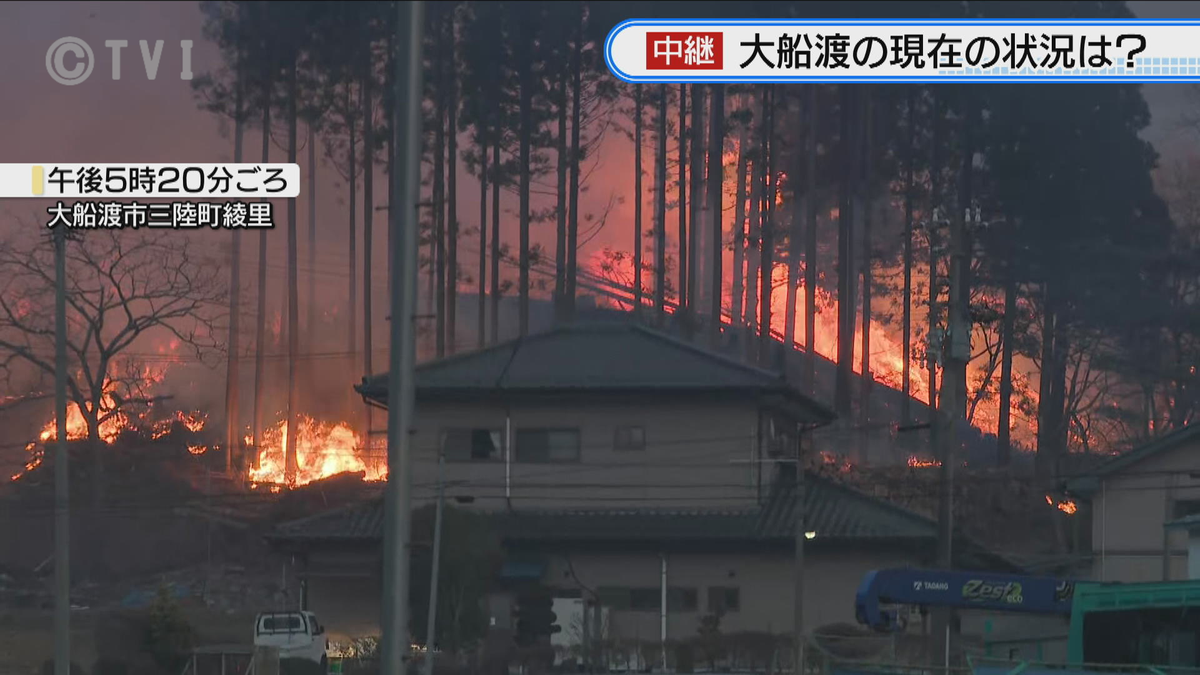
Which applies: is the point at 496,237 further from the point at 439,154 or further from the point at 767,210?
the point at 767,210

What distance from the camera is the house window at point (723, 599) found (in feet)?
138

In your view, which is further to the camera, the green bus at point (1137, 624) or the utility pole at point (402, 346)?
the green bus at point (1137, 624)

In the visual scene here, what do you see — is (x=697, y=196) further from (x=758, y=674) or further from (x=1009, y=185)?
(x=758, y=674)

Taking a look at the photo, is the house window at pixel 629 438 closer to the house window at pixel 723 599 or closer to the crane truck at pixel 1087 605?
the house window at pixel 723 599

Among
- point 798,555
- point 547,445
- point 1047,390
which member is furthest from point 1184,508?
point 1047,390

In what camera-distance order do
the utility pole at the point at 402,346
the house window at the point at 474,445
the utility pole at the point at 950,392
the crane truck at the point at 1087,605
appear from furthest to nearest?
the house window at the point at 474,445 → the utility pole at the point at 950,392 → the crane truck at the point at 1087,605 → the utility pole at the point at 402,346

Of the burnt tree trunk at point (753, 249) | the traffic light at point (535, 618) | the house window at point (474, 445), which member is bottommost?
the traffic light at point (535, 618)

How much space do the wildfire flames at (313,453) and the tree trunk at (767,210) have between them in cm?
1711

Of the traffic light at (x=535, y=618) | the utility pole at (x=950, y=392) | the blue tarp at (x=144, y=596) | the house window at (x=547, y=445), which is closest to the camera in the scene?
the utility pole at (x=950, y=392)

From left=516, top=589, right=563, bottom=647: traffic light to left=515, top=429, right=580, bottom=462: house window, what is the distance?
4.16 metres

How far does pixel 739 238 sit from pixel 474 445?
20880mm

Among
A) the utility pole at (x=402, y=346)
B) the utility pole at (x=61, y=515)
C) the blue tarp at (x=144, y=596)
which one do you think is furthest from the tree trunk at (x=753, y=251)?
the utility pole at (x=402, y=346)

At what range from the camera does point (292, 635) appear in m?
36.9

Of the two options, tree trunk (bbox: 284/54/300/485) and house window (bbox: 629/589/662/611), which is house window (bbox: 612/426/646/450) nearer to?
house window (bbox: 629/589/662/611)
